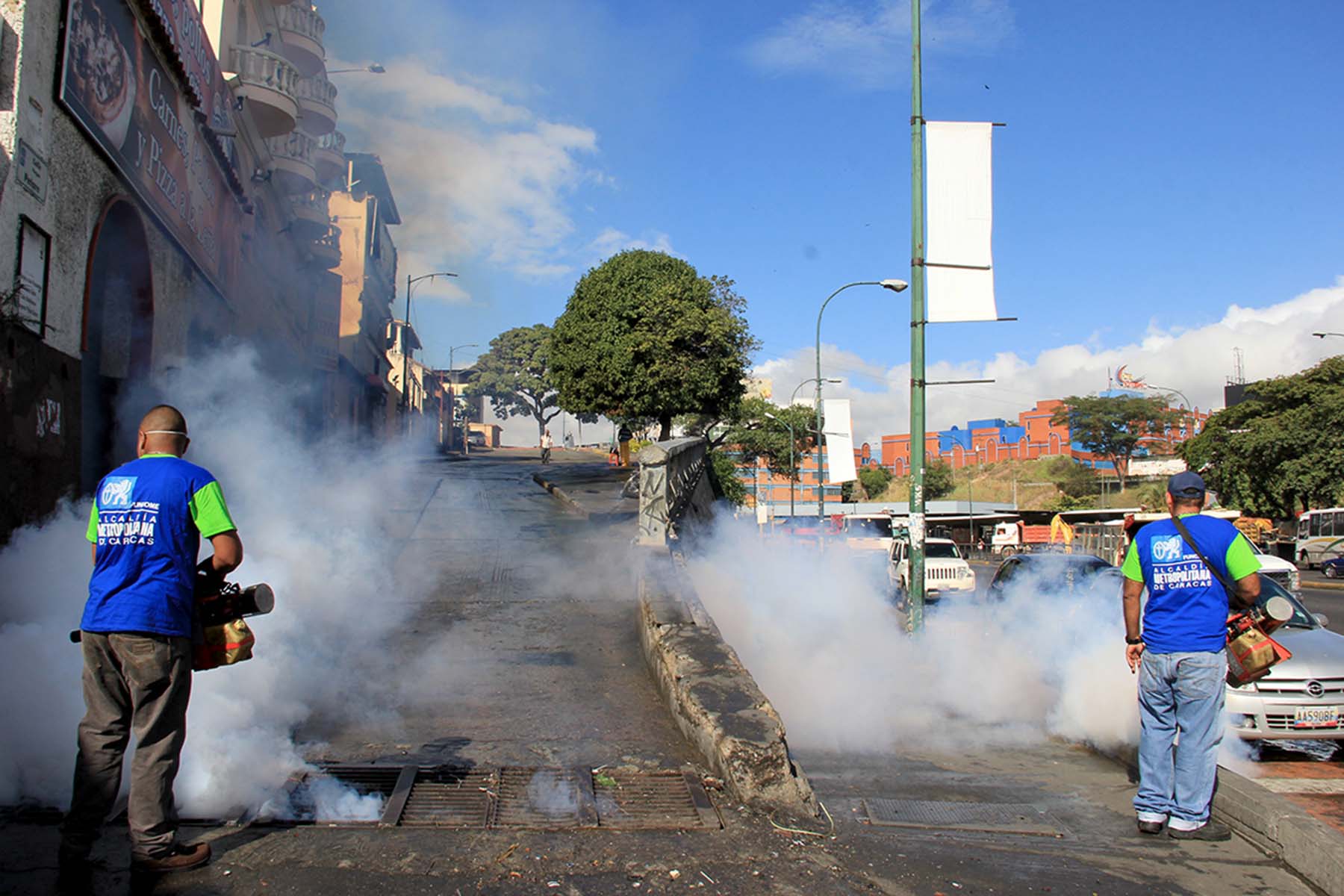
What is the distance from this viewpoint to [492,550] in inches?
448

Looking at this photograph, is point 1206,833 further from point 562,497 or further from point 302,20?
point 302,20

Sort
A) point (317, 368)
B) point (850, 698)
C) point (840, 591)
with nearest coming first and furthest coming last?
1. point (850, 698)
2. point (840, 591)
3. point (317, 368)

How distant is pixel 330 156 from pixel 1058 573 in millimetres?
22105

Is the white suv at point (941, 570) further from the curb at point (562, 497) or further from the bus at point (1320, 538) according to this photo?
the bus at point (1320, 538)

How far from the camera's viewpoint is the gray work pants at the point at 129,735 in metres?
Result: 3.27

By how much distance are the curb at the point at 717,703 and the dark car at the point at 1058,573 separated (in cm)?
423

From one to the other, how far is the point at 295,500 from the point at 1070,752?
8.48 m

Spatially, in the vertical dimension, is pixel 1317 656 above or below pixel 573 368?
below

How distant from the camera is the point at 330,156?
83.6ft

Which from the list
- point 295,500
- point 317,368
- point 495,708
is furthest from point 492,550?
point 317,368

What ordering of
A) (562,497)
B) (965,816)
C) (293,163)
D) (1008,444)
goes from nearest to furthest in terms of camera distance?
(965,816) → (562,497) → (293,163) → (1008,444)

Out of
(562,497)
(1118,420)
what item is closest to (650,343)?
(562,497)

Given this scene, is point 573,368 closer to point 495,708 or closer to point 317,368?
point 317,368

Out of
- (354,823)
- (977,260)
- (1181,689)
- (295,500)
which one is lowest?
(354,823)
